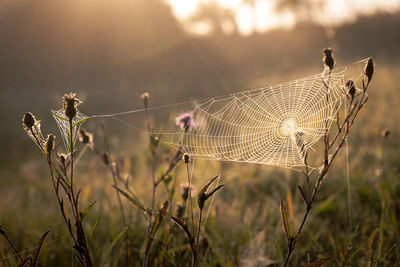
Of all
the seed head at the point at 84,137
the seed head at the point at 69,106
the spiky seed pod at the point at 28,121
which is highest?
the seed head at the point at 69,106

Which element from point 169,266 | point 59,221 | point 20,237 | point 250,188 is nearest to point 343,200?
point 250,188

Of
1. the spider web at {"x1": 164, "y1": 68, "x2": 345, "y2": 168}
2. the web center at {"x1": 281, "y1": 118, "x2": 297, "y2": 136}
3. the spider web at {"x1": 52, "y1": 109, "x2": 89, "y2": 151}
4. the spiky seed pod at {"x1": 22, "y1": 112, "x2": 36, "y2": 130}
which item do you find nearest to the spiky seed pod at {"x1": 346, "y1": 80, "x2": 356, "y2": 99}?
the spider web at {"x1": 164, "y1": 68, "x2": 345, "y2": 168}

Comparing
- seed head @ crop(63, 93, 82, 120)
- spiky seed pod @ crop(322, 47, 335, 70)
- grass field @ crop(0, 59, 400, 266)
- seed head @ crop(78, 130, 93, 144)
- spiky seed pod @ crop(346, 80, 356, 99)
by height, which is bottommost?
grass field @ crop(0, 59, 400, 266)

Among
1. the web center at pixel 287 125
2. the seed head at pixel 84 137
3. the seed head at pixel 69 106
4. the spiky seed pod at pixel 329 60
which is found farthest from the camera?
the web center at pixel 287 125

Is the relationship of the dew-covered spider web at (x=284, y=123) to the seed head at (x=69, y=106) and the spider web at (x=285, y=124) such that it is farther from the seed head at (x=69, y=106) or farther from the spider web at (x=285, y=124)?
the seed head at (x=69, y=106)

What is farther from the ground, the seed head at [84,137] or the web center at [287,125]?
the web center at [287,125]

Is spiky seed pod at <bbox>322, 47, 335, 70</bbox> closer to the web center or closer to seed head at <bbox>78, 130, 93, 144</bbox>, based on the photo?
the web center

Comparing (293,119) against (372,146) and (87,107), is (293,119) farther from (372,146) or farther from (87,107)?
(87,107)

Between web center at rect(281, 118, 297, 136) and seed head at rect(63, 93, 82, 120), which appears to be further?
web center at rect(281, 118, 297, 136)

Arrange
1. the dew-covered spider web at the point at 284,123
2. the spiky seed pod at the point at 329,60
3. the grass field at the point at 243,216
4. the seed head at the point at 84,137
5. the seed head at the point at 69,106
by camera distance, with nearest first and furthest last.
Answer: the seed head at the point at 69,106, the spiky seed pod at the point at 329,60, the dew-covered spider web at the point at 284,123, the seed head at the point at 84,137, the grass field at the point at 243,216

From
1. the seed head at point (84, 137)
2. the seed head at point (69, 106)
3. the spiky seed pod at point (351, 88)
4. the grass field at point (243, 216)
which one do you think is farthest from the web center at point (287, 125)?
the seed head at point (69, 106)

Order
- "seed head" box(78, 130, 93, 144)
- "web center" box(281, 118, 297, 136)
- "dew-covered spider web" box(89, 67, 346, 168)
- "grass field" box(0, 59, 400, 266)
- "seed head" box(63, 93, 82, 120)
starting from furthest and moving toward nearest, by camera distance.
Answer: "web center" box(281, 118, 297, 136) → "grass field" box(0, 59, 400, 266) → "seed head" box(78, 130, 93, 144) → "dew-covered spider web" box(89, 67, 346, 168) → "seed head" box(63, 93, 82, 120)

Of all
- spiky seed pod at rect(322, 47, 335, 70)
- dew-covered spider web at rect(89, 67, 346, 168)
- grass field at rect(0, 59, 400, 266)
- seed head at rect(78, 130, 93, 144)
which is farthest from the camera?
grass field at rect(0, 59, 400, 266)
